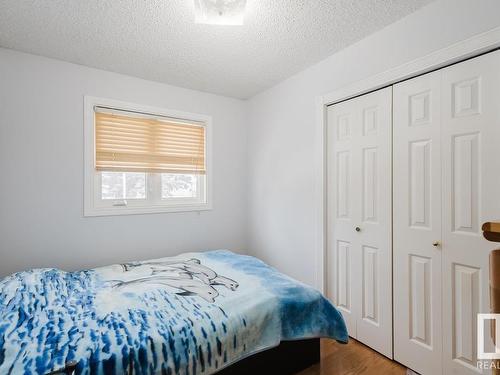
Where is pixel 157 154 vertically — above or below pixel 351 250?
above

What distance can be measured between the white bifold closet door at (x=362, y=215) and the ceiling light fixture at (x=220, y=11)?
1.20m

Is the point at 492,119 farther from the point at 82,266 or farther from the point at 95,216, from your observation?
the point at 82,266

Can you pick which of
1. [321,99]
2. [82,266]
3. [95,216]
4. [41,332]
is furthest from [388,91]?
[82,266]

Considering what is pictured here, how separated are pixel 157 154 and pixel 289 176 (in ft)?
4.95

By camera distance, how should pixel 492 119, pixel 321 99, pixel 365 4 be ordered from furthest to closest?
pixel 321 99 < pixel 365 4 < pixel 492 119

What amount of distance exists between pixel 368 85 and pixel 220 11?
125cm

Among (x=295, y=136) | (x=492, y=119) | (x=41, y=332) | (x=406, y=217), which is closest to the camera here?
(x=41, y=332)

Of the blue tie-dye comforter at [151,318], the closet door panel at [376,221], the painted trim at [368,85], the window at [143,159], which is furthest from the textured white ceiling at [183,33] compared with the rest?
the blue tie-dye comforter at [151,318]

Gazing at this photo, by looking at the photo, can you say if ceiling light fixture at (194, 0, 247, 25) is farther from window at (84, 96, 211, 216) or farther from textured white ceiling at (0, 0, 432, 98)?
window at (84, 96, 211, 216)

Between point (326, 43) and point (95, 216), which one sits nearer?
point (326, 43)

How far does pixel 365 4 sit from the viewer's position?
5.67 feet

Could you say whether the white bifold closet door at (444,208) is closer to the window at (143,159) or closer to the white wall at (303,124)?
the white wall at (303,124)

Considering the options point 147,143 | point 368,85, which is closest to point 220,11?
point 368,85

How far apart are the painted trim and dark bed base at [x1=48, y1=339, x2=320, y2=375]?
0.65 metres
